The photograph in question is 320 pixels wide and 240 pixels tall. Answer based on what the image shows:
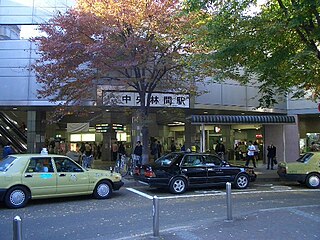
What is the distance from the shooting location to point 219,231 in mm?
6773

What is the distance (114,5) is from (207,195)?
7.98 metres

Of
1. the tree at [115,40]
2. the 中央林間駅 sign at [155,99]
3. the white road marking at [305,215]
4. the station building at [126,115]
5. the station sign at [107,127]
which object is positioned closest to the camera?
the white road marking at [305,215]

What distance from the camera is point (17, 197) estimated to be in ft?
33.0

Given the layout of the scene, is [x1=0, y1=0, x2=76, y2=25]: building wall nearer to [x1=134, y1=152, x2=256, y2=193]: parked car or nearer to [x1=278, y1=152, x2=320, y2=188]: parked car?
[x1=134, y1=152, x2=256, y2=193]: parked car

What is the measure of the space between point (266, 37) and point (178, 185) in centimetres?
584

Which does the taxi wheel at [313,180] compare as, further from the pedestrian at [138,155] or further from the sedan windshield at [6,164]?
the sedan windshield at [6,164]

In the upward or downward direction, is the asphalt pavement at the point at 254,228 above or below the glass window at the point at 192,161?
below

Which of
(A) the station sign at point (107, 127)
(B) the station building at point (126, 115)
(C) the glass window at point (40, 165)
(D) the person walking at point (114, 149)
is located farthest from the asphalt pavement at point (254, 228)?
(D) the person walking at point (114, 149)

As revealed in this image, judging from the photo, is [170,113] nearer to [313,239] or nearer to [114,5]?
[114,5]

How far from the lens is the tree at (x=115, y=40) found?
14023 millimetres

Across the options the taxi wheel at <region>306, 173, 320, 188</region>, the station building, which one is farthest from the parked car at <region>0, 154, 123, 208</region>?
the taxi wheel at <region>306, 173, 320, 188</region>

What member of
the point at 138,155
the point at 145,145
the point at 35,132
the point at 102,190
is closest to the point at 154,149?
the point at 138,155

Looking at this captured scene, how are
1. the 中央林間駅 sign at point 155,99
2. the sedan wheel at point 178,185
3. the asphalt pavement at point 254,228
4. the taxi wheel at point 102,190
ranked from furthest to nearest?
the 中央林間駅 sign at point 155,99
the sedan wheel at point 178,185
the taxi wheel at point 102,190
the asphalt pavement at point 254,228

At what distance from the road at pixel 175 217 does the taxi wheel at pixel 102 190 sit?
0.22 meters
